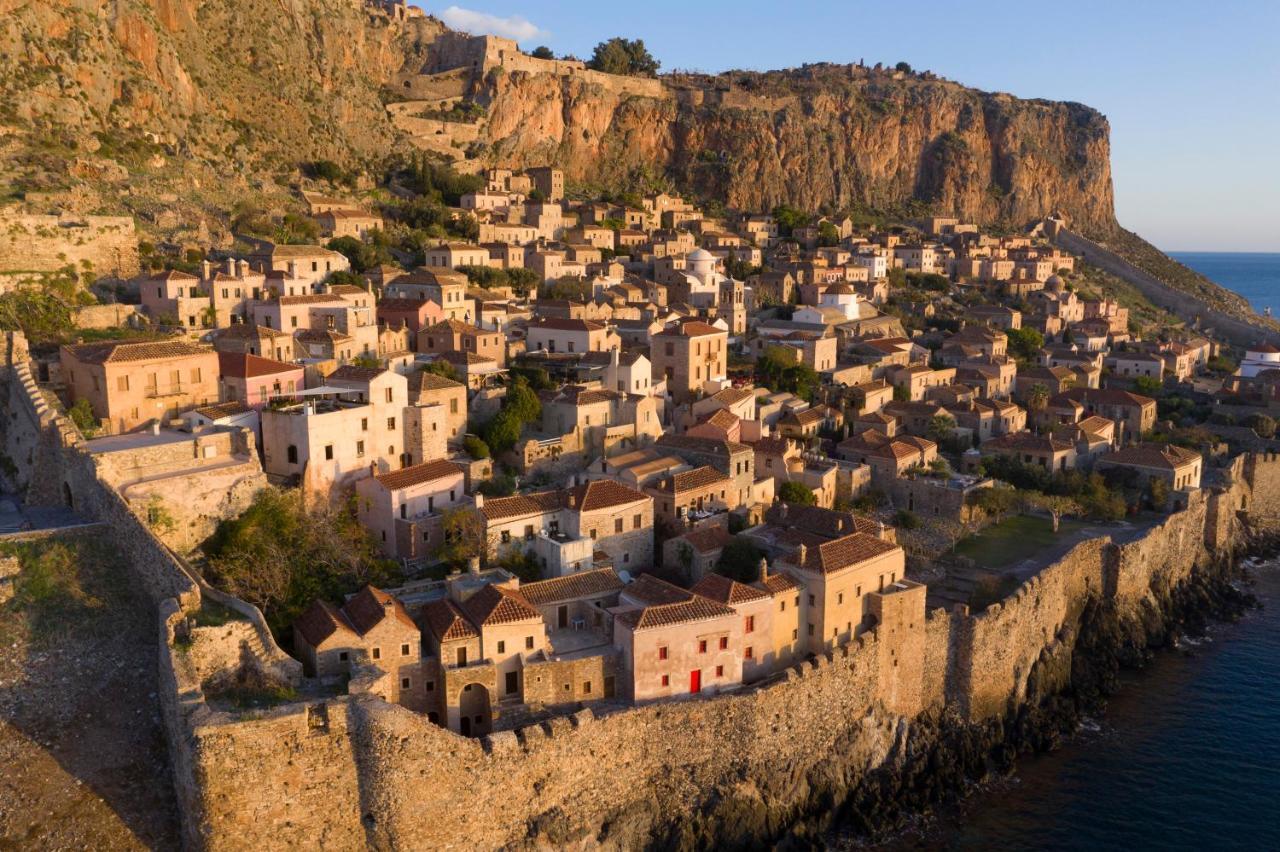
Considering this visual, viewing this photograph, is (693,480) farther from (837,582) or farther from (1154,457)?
(1154,457)

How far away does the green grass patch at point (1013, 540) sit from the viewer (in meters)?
37.7

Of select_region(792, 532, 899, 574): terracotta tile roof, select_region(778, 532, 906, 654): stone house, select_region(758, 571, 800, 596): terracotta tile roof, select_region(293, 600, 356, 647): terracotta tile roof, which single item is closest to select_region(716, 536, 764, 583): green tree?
select_region(778, 532, 906, 654): stone house

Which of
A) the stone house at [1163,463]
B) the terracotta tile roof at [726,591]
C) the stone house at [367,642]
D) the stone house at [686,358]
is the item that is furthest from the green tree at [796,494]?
the stone house at [367,642]

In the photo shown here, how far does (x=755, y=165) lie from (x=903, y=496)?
81.3 meters

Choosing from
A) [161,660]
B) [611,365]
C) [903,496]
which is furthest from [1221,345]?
[161,660]

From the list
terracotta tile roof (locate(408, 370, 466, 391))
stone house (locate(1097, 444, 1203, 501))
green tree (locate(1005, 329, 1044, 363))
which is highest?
terracotta tile roof (locate(408, 370, 466, 391))

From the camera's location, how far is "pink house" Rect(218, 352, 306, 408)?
114 feet

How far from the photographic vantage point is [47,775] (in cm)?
1916

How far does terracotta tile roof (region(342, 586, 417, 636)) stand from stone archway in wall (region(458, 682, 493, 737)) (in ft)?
6.39

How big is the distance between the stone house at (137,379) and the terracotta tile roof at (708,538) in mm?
16067

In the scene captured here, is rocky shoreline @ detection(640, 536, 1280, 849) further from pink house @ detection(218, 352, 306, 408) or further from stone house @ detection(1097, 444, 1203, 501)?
pink house @ detection(218, 352, 306, 408)

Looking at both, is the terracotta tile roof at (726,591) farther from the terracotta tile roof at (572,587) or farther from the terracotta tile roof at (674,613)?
the terracotta tile roof at (572,587)

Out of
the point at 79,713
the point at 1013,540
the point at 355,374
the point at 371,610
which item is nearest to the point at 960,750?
the point at 1013,540

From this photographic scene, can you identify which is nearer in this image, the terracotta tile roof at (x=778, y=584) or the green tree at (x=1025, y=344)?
the terracotta tile roof at (x=778, y=584)
